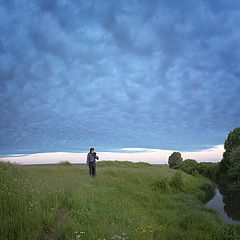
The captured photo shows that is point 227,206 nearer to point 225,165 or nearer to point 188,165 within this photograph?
point 225,165

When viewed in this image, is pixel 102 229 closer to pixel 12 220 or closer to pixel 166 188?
pixel 12 220

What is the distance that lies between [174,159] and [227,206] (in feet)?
201

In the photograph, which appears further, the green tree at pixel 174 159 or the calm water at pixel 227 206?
the green tree at pixel 174 159

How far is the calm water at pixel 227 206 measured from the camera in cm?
3327

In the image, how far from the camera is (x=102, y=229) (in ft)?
43.2

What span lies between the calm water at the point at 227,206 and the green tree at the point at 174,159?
1805 inches

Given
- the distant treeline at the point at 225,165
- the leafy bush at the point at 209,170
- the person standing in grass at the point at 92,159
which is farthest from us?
the leafy bush at the point at 209,170

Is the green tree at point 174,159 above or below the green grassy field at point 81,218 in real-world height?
above

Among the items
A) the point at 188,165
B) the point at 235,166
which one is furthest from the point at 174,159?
the point at 235,166

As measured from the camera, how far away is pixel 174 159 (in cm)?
10206

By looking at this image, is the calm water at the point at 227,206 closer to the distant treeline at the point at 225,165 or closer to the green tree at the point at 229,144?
the distant treeline at the point at 225,165

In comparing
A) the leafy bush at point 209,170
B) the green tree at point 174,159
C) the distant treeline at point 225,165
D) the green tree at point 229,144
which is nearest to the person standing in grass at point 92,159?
the distant treeline at point 225,165

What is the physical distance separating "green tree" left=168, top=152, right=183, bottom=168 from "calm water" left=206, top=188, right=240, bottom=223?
45.9 meters

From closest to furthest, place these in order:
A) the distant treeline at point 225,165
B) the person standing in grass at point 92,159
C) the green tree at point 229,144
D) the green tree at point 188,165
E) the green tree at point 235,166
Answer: the person standing in grass at point 92,159, the green tree at point 235,166, the distant treeline at point 225,165, the green tree at point 229,144, the green tree at point 188,165
